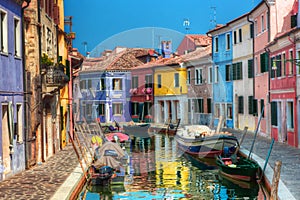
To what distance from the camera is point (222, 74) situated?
39.3 meters

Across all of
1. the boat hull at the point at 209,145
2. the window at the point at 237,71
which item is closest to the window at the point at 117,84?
the window at the point at 237,71

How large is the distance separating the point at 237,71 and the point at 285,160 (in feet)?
58.5

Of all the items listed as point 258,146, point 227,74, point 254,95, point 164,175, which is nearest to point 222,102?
point 227,74

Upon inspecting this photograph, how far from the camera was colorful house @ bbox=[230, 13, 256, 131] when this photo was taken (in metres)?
33.5

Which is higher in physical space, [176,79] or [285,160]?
[176,79]

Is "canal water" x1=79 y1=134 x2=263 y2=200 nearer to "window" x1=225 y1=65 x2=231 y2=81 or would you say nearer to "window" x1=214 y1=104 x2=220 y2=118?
"window" x1=225 y1=65 x2=231 y2=81

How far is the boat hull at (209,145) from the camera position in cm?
2338

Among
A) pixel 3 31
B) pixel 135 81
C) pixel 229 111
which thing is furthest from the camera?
pixel 135 81

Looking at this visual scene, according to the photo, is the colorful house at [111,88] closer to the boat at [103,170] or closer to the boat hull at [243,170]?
the boat hull at [243,170]

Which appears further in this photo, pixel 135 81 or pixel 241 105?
pixel 135 81

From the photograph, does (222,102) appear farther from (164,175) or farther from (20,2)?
(20,2)

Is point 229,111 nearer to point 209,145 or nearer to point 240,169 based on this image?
point 209,145

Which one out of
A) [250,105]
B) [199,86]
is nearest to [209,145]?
[250,105]

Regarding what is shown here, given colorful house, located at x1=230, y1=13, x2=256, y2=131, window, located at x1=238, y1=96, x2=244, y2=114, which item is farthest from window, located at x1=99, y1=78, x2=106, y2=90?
window, located at x1=238, y1=96, x2=244, y2=114
